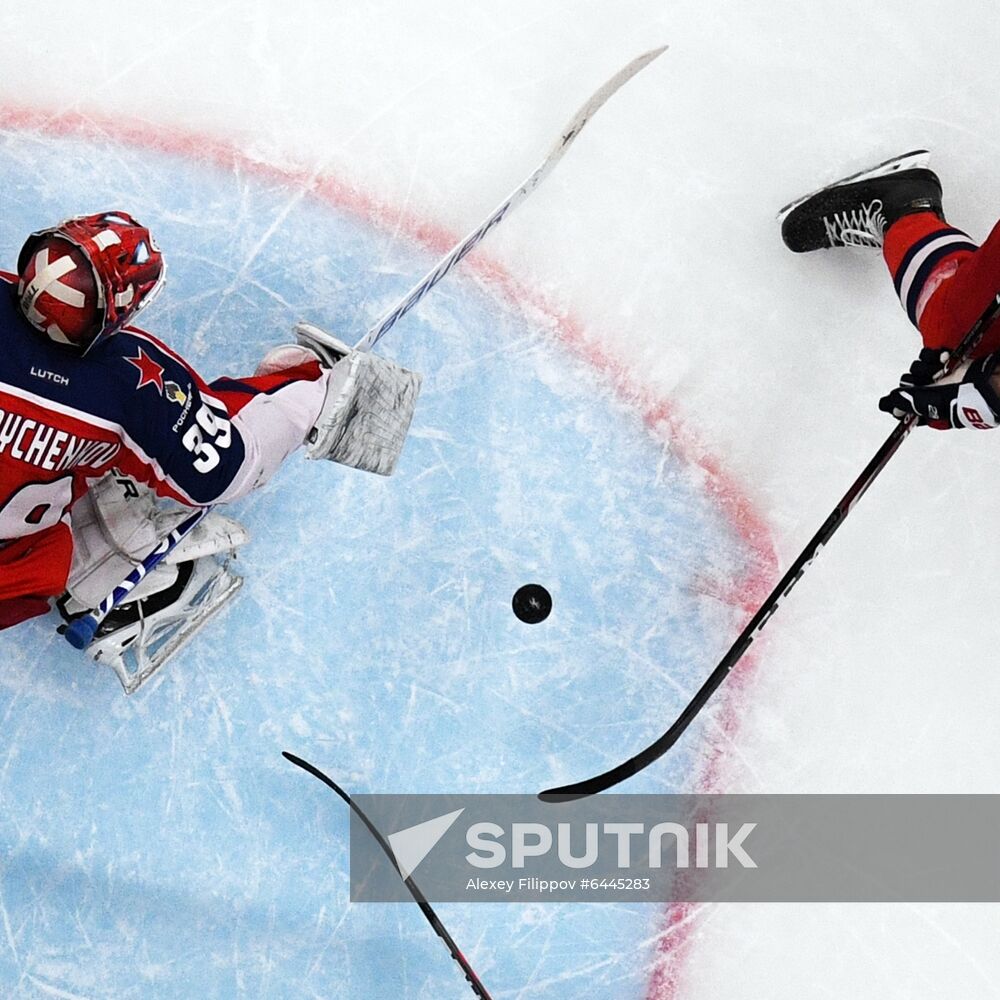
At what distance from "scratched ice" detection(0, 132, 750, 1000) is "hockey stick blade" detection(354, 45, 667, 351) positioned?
0.17 m

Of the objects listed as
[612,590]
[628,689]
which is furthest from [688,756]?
[612,590]

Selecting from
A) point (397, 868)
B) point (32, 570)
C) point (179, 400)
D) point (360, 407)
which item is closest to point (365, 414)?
point (360, 407)

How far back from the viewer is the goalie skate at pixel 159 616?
6.75 ft

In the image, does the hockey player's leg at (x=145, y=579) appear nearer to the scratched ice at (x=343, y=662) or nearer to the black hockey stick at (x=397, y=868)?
the scratched ice at (x=343, y=662)

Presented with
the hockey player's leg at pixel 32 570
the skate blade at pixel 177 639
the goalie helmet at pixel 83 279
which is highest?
the goalie helmet at pixel 83 279

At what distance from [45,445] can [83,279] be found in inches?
11.5

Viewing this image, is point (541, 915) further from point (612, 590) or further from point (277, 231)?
point (277, 231)

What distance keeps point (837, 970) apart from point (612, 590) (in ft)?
3.28

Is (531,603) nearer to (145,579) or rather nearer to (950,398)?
(145,579)

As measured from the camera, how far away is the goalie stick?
1.97m

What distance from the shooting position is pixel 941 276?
1.91 metres

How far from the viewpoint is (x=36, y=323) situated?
1.44 m

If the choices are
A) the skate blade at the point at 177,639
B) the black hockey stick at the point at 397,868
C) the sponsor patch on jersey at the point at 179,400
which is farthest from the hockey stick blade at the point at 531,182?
the black hockey stick at the point at 397,868

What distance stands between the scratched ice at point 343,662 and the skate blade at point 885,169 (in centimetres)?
59
